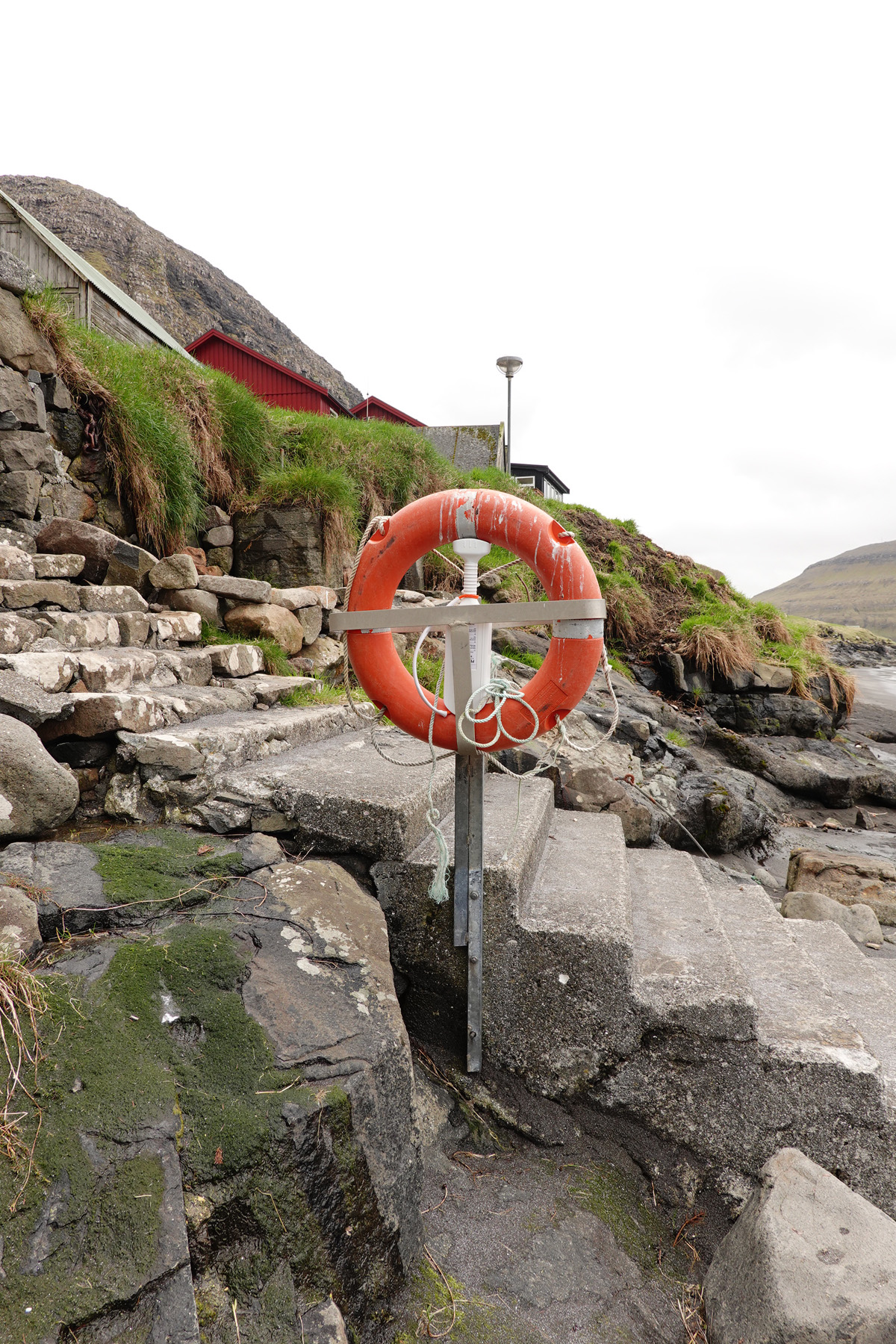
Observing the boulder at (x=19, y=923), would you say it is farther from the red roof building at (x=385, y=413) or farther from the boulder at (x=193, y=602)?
the red roof building at (x=385, y=413)

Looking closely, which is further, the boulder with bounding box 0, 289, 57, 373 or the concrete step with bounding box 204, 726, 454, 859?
the boulder with bounding box 0, 289, 57, 373

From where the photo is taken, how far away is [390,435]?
7414 mm

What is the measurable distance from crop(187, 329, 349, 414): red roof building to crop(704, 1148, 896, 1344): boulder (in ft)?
40.4

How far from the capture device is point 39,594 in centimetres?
313

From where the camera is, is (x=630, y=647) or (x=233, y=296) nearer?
(x=630, y=647)

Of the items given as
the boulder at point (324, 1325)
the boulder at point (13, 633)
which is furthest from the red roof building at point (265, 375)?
the boulder at point (324, 1325)

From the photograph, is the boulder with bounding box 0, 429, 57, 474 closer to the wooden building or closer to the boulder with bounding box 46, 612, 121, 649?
the boulder with bounding box 46, 612, 121, 649

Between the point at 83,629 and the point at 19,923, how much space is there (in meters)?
1.87

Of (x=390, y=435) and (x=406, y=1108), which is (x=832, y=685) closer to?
(x=390, y=435)

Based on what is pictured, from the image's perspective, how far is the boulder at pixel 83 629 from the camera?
2.99m

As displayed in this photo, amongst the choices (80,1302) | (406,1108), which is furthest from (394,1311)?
(80,1302)

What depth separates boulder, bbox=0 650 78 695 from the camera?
2.43 m

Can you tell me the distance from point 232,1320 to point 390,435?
7.20m

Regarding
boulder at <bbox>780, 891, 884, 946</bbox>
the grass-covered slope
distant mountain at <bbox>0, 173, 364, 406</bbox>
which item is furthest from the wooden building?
distant mountain at <bbox>0, 173, 364, 406</bbox>
